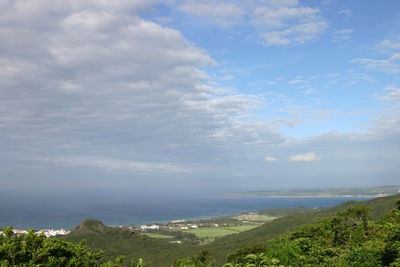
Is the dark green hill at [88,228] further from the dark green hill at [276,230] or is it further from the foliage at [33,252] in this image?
the foliage at [33,252]

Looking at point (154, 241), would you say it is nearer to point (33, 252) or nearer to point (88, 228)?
point (88, 228)

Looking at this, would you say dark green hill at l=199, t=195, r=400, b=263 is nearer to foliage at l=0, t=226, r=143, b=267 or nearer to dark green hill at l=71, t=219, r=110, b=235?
dark green hill at l=71, t=219, r=110, b=235

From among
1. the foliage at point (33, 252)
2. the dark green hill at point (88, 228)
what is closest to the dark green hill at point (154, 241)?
the dark green hill at point (88, 228)

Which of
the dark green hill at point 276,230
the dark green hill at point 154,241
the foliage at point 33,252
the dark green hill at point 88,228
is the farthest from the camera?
the dark green hill at point 88,228

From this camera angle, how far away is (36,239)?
1141 centimetres

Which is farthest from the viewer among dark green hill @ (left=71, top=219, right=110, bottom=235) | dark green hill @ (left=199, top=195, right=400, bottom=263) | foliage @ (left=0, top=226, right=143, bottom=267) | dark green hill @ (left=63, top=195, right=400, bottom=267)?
dark green hill @ (left=71, top=219, right=110, bottom=235)

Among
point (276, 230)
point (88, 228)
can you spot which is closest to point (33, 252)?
point (276, 230)

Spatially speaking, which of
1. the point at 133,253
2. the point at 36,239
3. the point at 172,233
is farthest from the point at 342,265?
the point at 172,233

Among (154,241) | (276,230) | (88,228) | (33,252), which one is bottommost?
(154,241)

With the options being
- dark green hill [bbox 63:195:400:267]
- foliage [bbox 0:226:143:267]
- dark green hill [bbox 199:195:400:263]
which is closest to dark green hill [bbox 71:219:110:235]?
dark green hill [bbox 63:195:400:267]

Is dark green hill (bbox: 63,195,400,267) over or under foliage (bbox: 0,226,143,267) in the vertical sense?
under

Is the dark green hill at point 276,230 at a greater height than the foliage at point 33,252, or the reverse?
the foliage at point 33,252

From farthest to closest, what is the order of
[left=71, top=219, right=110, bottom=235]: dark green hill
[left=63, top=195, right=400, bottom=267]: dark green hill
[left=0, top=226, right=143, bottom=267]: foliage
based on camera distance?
[left=71, top=219, right=110, bottom=235]: dark green hill → [left=63, top=195, right=400, bottom=267]: dark green hill → [left=0, top=226, right=143, bottom=267]: foliage

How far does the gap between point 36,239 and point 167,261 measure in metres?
56.4
